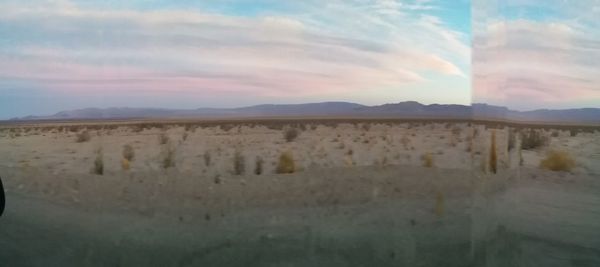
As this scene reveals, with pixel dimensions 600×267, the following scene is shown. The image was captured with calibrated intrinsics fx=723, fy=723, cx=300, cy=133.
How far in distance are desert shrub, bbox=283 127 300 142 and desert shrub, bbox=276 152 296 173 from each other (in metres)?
0.16

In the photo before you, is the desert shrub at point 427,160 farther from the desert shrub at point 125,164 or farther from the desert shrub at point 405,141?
the desert shrub at point 125,164

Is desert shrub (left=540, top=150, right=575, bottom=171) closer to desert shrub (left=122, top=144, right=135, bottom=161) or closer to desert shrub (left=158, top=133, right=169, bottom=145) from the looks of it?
desert shrub (left=158, top=133, right=169, bottom=145)

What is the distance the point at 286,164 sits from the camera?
24.8ft

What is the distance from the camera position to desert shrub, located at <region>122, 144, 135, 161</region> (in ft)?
24.1

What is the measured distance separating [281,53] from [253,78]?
36 centimetres

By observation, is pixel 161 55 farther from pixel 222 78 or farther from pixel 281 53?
pixel 281 53

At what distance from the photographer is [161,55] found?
6.85 meters

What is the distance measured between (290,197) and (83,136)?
7.17 feet

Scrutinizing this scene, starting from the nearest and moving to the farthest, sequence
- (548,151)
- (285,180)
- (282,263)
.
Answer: (282,263)
(285,180)
(548,151)

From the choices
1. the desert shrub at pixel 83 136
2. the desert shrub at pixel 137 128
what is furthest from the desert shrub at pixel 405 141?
the desert shrub at pixel 83 136

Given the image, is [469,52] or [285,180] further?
[285,180]

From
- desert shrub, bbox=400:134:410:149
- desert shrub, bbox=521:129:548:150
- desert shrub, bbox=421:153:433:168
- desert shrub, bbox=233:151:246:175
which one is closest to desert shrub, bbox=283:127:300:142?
desert shrub, bbox=233:151:246:175

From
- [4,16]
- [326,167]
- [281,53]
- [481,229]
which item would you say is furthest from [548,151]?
[4,16]

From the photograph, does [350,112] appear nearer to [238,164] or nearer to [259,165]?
[259,165]
